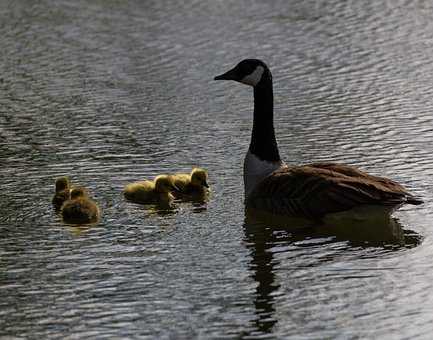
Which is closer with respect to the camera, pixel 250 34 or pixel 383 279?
pixel 383 279

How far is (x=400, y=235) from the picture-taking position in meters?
9.30

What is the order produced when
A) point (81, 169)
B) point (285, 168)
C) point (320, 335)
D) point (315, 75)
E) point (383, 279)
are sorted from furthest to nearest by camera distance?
1. point (315, 75)
2. point (81, 169)
3. point (285, 168)
4. point (383, 279)
5. point (320, 335)

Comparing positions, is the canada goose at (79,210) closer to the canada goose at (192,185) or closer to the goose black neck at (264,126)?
the canada goose at (192,185)

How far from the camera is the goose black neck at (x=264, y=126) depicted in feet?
34.9

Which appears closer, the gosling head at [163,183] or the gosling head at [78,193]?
the gosling head at [78,193]

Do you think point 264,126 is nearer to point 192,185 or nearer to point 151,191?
point 192,185

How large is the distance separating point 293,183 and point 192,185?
1057 mm

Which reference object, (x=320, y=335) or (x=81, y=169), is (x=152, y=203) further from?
(x=320, y=335)

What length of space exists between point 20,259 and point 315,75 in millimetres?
7079

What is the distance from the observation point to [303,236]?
9406mm

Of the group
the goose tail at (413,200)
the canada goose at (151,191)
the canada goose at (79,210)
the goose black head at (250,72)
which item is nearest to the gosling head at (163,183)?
the canada goose at (151,191)

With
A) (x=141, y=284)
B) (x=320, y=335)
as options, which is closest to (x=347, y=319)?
(x=320, y=335)

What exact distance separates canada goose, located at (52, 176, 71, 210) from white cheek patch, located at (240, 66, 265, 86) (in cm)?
190

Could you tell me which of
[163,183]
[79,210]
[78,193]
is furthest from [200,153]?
[79,210]
